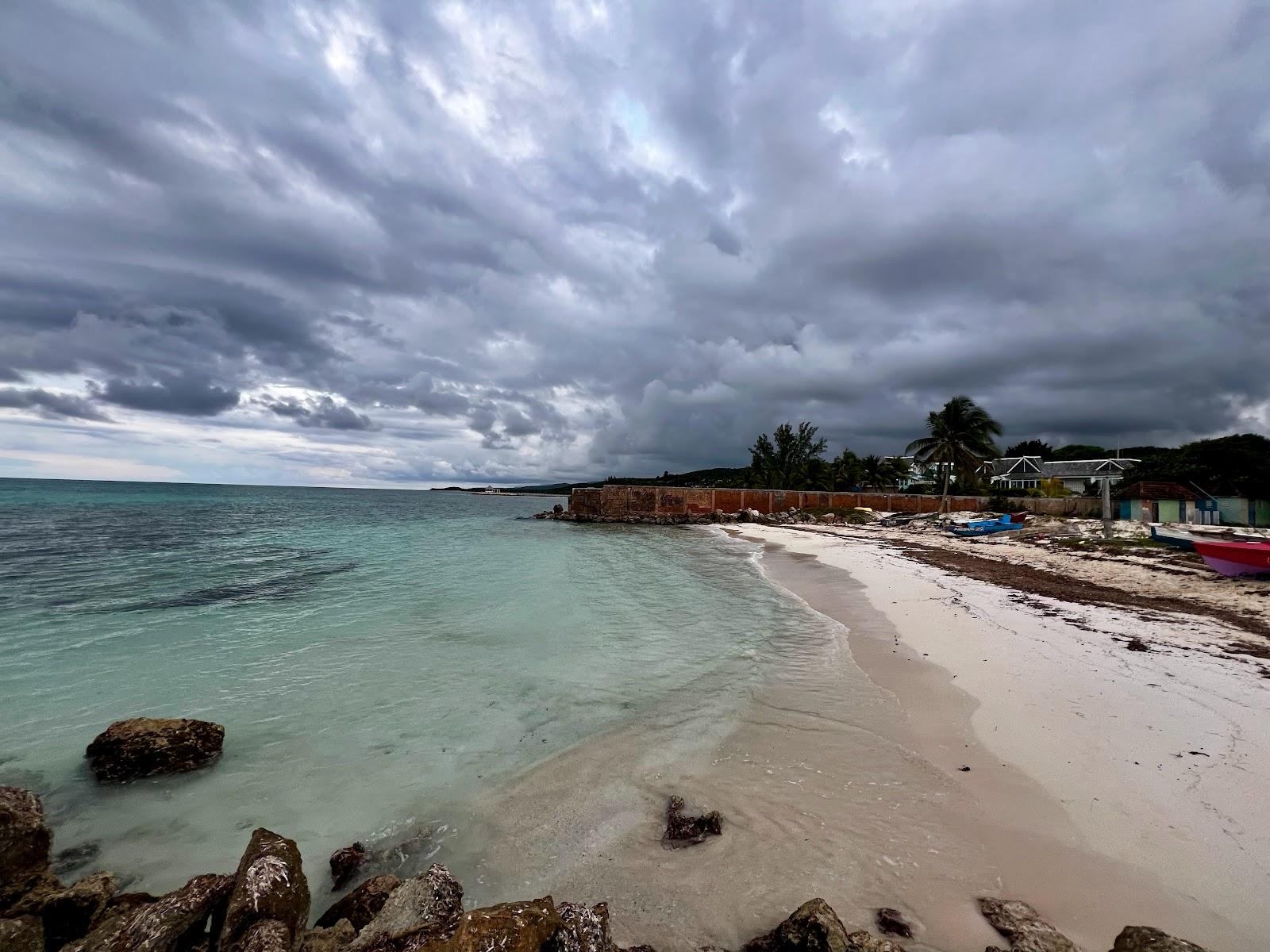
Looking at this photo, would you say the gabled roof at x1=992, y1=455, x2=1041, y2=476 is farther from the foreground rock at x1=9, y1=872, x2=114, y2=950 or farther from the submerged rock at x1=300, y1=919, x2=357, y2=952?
the foreground rock at x1=9, y1=872, x2=114, y2=950

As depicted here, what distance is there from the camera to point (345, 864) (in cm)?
438

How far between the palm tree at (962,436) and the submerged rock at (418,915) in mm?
50080

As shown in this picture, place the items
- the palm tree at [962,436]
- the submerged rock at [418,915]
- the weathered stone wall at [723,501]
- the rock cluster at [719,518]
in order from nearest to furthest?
the submerged rock at [418,915] < the palm tree at [962,436] < the rock cluster at [719,518] < the weathered stone wall at [723,501]

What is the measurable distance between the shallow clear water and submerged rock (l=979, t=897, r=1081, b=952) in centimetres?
382

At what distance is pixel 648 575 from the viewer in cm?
2059

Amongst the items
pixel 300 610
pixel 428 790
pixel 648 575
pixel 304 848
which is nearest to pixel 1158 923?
pixel 428 790

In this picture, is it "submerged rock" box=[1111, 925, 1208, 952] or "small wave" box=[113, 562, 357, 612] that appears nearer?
"submerged rock" box=[1111, 925, 1208, 952]

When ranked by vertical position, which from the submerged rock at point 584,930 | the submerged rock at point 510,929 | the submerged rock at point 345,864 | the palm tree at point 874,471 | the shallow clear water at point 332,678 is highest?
the palm tree at point 874,471

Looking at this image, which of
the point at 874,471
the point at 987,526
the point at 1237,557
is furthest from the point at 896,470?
the point at 1237,557

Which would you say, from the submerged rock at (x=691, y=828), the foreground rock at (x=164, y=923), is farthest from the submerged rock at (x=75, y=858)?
the submerged rock at (x=691, y=828)

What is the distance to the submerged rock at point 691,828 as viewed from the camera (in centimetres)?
453

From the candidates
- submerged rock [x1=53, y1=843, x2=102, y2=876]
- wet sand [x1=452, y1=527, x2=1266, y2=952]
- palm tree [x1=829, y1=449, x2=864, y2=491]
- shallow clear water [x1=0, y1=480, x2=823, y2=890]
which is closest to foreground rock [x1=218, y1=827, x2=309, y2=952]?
shallow clear water [x1=0, y1=480, x2=823, y2=890]

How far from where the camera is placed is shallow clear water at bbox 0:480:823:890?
5.29 meters

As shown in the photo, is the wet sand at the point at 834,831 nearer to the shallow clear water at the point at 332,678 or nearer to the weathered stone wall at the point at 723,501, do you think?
the shallow clear water at the point at 332,678
